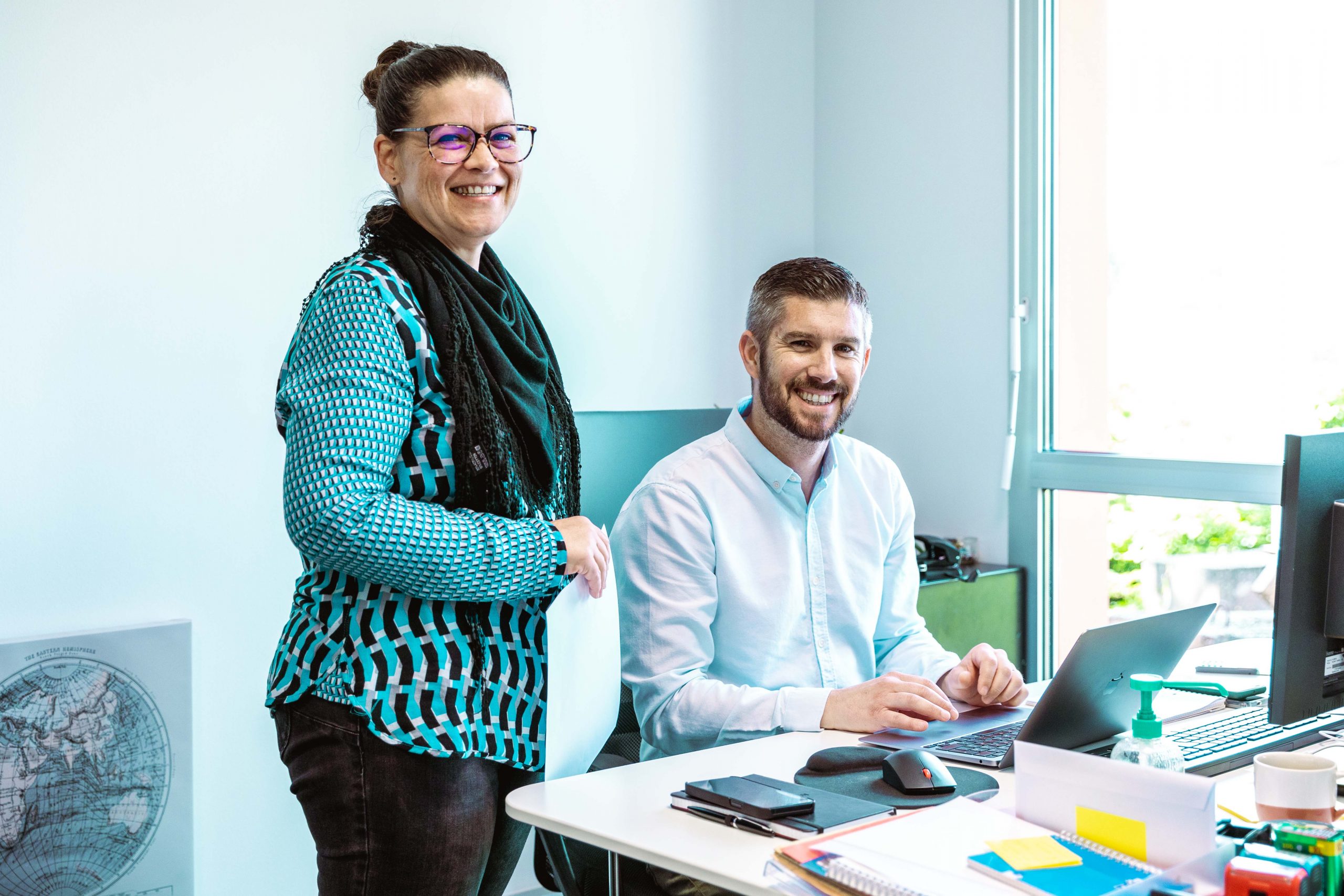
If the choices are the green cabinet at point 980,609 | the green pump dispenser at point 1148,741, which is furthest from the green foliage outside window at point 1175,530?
the green pump dispenser at point 1148,741

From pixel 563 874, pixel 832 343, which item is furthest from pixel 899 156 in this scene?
pixel 563 874

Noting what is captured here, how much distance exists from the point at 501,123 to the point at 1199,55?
6.76ft

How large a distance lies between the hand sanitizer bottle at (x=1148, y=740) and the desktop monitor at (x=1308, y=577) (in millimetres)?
144

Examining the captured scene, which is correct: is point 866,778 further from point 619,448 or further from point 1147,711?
point 619,448

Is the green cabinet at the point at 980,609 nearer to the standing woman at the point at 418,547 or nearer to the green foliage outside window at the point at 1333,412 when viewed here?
the green foliage outside window at the point at 1333,412

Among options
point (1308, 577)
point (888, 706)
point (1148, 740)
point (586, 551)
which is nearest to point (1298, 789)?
point (1148, 740)

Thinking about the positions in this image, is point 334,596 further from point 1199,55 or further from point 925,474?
point 1199,55

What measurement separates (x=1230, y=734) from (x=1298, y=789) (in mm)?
380

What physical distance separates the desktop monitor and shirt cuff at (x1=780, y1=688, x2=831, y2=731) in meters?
0.55

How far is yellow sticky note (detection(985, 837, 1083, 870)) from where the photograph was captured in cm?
101

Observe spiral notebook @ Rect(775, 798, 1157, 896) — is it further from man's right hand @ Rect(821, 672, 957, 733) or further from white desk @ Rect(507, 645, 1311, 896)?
man's right hand @ Rect(821, 672, 957, 733)

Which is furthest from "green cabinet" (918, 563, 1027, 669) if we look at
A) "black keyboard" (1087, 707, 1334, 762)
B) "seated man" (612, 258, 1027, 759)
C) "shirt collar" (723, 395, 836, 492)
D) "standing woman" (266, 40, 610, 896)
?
"standing woman" (266, 40, 610, 896)

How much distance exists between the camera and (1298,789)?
1144mm

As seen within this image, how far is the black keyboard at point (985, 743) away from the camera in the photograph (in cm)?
143
